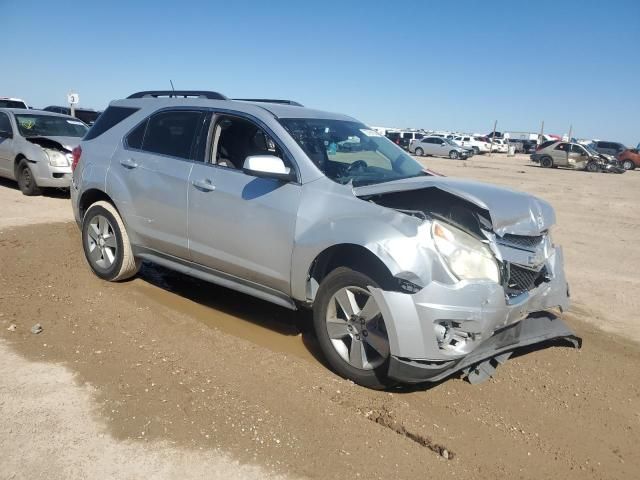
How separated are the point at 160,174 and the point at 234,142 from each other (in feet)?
2.33

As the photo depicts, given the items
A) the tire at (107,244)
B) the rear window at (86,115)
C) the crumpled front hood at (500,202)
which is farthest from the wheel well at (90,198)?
the rear window at (86,115)

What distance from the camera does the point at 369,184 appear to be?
3.91m

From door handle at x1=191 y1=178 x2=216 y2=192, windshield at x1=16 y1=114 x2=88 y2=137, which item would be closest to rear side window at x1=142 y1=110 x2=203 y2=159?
door handle at x1=191 y1=178 x2=216 y2=192

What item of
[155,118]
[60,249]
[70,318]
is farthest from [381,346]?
[60,249]

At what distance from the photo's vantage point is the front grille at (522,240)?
3564 millimetres

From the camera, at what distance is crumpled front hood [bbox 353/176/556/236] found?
3412 millimetres

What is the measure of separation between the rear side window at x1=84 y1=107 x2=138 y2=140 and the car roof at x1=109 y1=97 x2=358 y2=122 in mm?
73

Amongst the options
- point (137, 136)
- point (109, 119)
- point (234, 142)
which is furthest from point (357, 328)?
point (109, 119)

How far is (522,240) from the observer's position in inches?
143

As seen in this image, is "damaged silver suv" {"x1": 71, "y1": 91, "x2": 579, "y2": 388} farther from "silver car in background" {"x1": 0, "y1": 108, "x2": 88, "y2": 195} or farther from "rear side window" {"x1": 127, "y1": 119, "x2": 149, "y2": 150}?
"silver car in background" {"x1": 0, "y1": 108, "x2": 88, "y2": 195}

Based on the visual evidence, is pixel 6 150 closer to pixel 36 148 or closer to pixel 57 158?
pixel 36 148

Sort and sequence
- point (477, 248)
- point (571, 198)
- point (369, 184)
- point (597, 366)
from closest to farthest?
point (477, 248)
point (369, 184)
point (597, 366)
point (571, 198)

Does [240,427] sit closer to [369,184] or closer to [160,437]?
[160,437]

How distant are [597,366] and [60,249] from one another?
19.5ft
